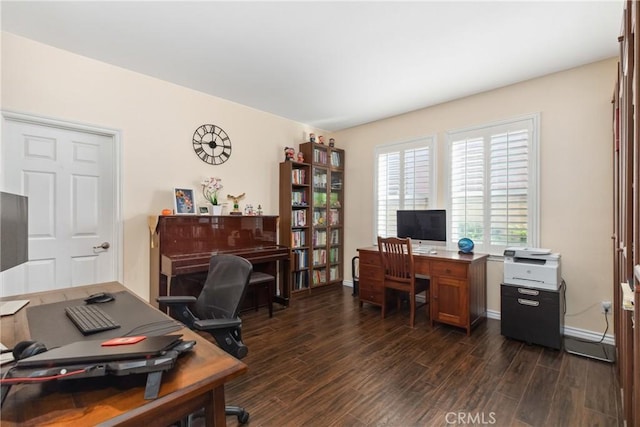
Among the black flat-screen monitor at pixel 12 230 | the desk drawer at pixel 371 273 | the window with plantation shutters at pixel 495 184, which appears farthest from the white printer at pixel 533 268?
the black flat-screen monitor at pixel 12 230

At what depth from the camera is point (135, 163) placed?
2932 mm

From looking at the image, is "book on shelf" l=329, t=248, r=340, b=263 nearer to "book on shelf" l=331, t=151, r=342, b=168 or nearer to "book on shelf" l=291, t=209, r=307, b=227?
"book on shelf" l=291, t=209, r=307, b=227

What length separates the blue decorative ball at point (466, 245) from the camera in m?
3.22

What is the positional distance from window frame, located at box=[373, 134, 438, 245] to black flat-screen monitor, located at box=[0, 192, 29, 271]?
3.76 meters

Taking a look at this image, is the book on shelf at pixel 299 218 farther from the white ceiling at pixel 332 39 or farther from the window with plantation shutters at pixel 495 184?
the window with plantation shutters at pixel 495 184

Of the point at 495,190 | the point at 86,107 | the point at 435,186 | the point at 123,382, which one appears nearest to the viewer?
the point at 123,382

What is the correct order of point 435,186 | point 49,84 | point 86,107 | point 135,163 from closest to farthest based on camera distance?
point 49,84 < point 86,107 < point 135,163 < point 435,186

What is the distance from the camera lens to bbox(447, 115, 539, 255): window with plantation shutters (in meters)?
3.02

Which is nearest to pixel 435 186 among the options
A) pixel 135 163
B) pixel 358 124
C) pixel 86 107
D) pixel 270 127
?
pixel 358 124

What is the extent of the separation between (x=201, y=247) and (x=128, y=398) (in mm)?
2554

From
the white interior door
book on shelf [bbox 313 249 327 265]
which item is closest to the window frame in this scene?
book on shelf [bbox 313 249 327 265]

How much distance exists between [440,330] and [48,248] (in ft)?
12.5

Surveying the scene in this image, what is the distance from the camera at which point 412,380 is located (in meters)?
2.09

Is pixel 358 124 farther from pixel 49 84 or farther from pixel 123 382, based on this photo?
pixel 123 382
